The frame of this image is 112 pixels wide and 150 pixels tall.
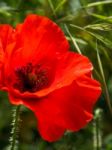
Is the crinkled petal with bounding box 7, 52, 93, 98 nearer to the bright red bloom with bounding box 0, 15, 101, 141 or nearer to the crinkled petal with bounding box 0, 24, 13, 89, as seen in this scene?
the bright red bloom with bounding box 0, 15, 101, 141

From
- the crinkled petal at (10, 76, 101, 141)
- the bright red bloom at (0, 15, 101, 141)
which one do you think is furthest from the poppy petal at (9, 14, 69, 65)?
the crinkled petal at (10, 76, 101, 141)

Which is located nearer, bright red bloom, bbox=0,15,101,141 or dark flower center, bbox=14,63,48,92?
bright red bloom, bbox=0,15,101,141

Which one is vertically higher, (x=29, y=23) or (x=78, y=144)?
(x=29, y=23)

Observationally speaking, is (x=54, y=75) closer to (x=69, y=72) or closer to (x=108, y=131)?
(x=69, y=72)

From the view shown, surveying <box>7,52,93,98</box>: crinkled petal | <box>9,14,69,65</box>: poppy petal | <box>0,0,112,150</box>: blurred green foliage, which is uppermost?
<box>9,14,69,65</box>: poppy petal

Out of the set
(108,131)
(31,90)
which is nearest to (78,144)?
(108,131)

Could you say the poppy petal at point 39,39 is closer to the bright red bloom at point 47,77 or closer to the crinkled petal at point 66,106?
the bright red bloom at point 47,77

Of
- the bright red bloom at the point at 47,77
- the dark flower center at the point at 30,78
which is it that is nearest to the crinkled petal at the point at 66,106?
the bright red bloom at the point at 47,77
